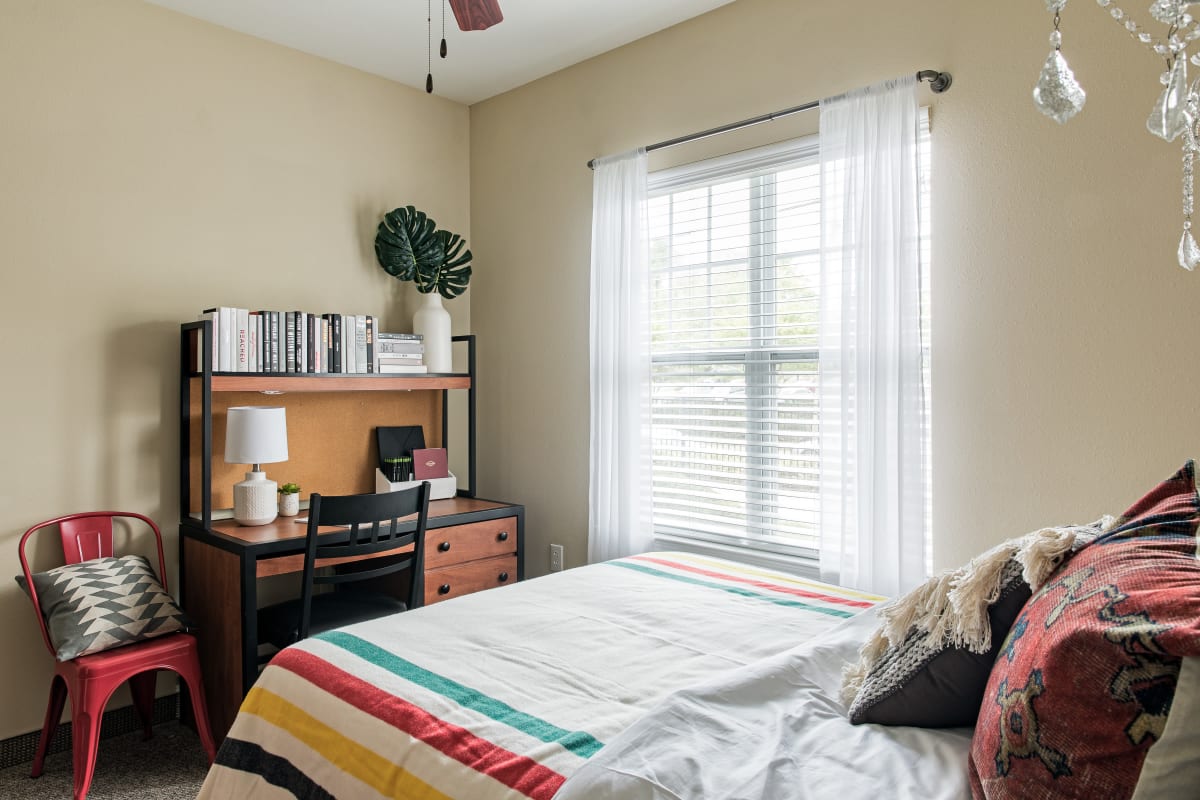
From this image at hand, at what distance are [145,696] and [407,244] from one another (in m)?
2.13

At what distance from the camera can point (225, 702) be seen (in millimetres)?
Answer: 2707

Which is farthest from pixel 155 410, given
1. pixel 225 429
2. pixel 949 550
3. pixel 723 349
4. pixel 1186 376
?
pixel 1186 376

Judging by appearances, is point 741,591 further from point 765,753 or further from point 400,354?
point 400,354

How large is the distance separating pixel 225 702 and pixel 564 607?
153cm

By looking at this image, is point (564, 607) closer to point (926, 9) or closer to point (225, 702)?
point (225, 702)

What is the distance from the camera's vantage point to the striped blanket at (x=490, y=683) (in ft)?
4.10

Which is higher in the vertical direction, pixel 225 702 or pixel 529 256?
pixel 529 256

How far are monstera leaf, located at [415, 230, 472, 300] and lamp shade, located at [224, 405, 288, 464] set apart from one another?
3.52ft

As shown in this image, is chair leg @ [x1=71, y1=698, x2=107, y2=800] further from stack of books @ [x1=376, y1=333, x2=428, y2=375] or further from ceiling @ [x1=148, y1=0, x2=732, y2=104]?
ceiling @ [x1=148, y1=0, x2=732, y2=104]

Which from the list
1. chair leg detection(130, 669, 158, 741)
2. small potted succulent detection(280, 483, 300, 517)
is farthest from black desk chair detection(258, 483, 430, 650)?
chair leg detection(130, 669, 158, 741)

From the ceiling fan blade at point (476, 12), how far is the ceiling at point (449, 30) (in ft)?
3.28

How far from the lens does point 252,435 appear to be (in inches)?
113

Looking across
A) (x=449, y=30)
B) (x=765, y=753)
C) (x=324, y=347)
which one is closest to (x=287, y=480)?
(x=324, y=347)

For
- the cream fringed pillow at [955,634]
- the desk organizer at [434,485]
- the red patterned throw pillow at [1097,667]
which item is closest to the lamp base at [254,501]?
the desk organizer at [434,485]
